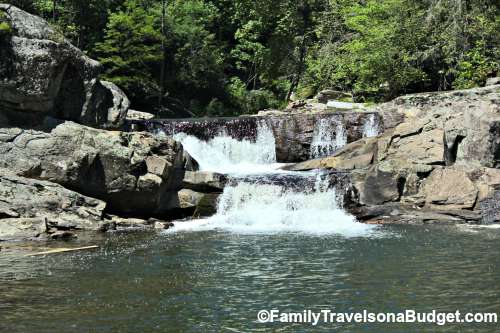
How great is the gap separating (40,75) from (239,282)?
13.9m

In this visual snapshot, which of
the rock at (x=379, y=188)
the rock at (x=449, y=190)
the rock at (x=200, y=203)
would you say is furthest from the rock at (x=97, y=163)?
the rock at (x=449, y=190)

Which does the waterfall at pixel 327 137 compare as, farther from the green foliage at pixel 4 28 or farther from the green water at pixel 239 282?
the green foliage at pixel 4 28

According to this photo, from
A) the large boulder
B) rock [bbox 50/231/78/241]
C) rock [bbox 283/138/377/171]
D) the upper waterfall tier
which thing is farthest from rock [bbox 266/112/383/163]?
rock [bbox 50/231/78/241]

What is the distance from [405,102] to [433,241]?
46.4ft

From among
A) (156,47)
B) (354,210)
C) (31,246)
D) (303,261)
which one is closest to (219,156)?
(354,210)

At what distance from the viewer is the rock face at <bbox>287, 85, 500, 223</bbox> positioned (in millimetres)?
22500

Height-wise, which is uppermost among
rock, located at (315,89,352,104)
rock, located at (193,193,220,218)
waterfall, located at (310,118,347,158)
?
rock, located at (315,89,352,104)

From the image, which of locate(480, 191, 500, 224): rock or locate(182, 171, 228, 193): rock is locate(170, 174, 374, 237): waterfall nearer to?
locate(182, 171, 228, 193): rock

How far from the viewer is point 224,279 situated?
12836 millimetres

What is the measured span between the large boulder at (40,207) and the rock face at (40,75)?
10.3 ft

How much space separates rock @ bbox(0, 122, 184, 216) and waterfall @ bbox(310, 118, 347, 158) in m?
8.46

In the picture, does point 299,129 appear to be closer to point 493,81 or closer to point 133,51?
point 493,81

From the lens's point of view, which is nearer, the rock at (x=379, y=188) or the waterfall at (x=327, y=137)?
the rock at (x=379, y=188)

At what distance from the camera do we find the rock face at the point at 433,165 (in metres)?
22.5
